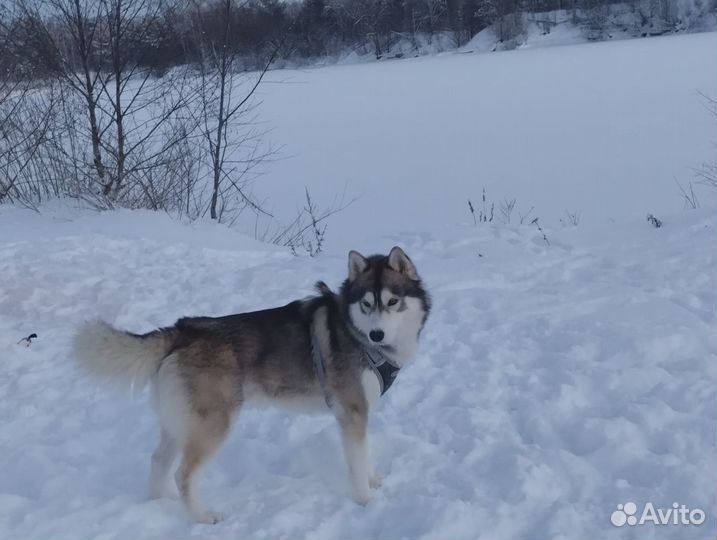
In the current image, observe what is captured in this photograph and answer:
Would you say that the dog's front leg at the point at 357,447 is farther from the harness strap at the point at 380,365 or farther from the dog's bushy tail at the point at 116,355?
the dog's bushy tail at the point at 116,355

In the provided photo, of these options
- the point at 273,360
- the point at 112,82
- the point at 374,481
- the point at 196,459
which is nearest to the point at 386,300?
the point at 273,360

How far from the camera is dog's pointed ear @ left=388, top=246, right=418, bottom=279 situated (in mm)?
3432

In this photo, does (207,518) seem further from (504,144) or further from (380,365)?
(504,144)

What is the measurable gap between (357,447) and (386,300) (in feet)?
2.62

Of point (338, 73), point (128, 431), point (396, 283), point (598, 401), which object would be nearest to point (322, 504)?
point (396, 283)

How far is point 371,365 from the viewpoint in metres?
3.36

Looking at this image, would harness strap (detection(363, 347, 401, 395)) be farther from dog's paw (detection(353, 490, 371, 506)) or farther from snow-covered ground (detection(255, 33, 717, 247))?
snow-covered ground (detection(255, 33, 717, 247))

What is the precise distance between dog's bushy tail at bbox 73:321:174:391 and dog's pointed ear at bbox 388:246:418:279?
130 cm

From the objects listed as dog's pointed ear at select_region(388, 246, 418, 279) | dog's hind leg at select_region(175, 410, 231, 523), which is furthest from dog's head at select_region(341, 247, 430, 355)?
dog's hind leg at select_region(175, 410, 231, 523)

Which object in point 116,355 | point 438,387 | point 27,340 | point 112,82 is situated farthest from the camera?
point 112,82

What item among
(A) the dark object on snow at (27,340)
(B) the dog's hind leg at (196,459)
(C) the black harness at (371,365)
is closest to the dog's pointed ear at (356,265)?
(C) the black harness at (371,365)

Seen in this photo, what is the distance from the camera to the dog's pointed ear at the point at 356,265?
346 cm

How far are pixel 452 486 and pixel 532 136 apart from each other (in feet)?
47.3

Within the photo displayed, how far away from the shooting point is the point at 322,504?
3256 millimetres
